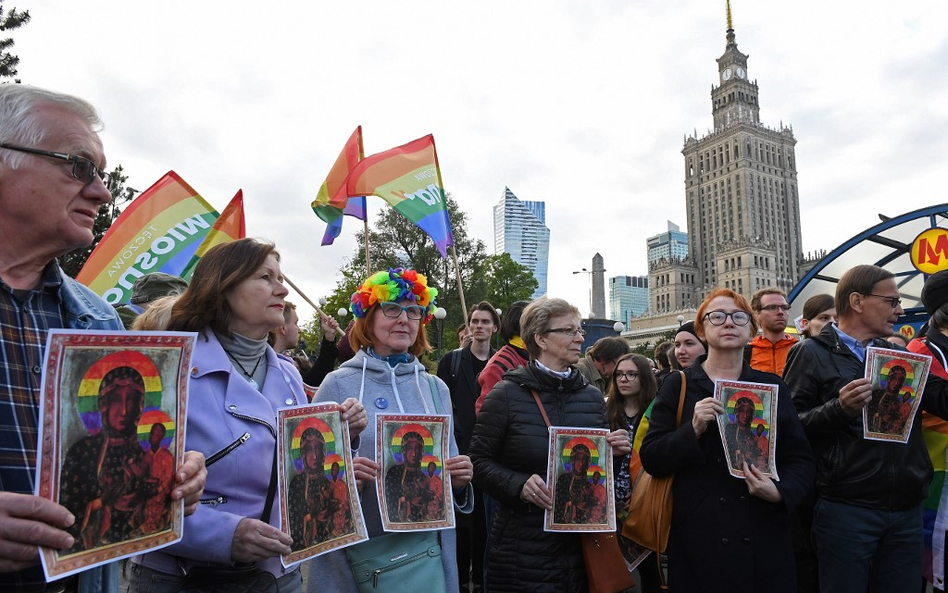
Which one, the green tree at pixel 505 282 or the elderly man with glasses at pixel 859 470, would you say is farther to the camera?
the green tree at pixel 505 282

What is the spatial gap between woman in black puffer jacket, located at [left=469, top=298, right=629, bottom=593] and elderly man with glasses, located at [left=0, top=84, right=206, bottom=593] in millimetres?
2004

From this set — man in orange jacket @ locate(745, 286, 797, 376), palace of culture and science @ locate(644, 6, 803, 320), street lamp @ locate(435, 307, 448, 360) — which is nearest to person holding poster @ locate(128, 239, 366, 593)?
street lamp @ locate(435, 307, 448, 360)

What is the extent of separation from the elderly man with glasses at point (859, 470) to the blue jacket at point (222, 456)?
328 cm

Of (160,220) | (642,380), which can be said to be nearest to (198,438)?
(642,380)

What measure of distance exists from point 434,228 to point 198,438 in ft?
25.7

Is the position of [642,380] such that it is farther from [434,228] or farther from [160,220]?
[160,220]

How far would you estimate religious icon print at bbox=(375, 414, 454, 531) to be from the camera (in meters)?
2.97

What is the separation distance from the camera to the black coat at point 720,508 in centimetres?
340

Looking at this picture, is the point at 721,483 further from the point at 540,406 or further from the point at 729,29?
the point at 729,29

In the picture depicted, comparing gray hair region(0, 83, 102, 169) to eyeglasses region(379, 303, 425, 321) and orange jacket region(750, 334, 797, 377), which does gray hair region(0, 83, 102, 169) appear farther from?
orange jacket region(750, 334, 797, 377)

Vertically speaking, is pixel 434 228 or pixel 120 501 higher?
pixel 434 228

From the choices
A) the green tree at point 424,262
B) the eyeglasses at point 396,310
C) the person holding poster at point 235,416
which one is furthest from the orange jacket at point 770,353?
the green tree at point 424,262

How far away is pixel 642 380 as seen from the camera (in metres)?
5.81

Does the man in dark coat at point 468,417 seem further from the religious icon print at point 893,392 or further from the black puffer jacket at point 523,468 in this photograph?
the religious icon print at point 893,392
